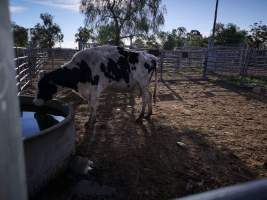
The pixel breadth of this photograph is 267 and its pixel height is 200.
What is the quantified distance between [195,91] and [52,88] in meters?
5.99

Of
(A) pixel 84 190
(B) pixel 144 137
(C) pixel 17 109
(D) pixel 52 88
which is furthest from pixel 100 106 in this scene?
(C) pixel 17 109

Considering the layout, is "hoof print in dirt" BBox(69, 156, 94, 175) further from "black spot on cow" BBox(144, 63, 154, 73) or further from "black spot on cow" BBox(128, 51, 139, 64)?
"black spot on cow" BBox(144, 63, 154, 73)

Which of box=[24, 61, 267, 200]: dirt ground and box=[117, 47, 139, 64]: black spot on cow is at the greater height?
box=[117, 47, 139, 64]: black spot on cow

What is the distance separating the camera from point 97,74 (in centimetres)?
536

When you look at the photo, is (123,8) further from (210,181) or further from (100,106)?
(210,181)

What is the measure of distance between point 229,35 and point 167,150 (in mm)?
51322

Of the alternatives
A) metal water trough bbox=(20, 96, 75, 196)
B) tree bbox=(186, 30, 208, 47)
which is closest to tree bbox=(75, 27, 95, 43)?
metal water trough bbox=(20, 96, 75, 196)

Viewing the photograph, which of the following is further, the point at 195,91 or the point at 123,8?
the point at 123,8

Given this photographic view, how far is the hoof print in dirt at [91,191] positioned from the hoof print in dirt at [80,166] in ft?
0.85

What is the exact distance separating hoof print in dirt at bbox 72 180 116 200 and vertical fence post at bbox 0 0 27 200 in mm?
2502

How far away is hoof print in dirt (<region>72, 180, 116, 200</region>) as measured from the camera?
279 centimetres

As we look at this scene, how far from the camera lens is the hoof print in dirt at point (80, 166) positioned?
3.25 metres

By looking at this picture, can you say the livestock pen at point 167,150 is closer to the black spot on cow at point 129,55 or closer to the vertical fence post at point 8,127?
the black spot on cow at point 129,55

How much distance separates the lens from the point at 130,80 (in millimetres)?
5852
